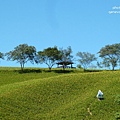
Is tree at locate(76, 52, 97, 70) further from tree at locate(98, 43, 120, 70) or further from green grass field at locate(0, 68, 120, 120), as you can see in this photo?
green grass field at locate(0, 68, 120, 120)

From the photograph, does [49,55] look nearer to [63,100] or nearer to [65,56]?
[65,56]

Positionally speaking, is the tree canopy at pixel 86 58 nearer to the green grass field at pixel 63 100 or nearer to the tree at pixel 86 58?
the tree at pixel 86 58

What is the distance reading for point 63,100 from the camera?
34031 millimetres

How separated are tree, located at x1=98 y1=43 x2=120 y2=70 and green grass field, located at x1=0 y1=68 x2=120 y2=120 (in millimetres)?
46684

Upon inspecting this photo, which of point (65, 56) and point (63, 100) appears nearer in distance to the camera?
point (63, 100)

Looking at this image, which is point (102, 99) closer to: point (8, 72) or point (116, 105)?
point (116, 105)

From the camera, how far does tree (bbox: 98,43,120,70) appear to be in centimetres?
9025

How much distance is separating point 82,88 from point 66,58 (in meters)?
52.6

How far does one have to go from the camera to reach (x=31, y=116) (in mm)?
28547

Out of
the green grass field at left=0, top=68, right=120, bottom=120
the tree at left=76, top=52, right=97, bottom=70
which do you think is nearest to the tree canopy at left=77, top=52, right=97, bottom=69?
the tree at left=76, top=52, right=97, bottom=70

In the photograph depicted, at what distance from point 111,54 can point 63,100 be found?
196 ft

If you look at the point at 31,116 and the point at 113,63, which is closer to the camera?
the point at 31,116

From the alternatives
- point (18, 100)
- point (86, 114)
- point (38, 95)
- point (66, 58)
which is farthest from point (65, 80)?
point (66, 58)

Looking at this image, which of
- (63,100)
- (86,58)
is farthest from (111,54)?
(63,100)
